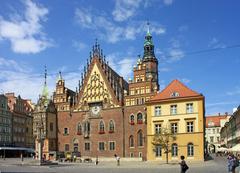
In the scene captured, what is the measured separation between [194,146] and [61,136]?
30.7 meters

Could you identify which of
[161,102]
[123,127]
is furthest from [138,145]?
[161,102]

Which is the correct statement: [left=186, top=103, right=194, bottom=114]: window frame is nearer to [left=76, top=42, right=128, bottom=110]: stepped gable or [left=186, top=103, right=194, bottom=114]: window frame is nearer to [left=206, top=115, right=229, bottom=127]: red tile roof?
[left=76, top=42, right=128, bottom=110]: stepped gable

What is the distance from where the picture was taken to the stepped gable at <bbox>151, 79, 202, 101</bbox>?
6456 cm

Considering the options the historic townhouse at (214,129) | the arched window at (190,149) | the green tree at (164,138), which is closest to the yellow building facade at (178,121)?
the arched window at (190,149)

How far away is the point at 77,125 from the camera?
80250 millimetres

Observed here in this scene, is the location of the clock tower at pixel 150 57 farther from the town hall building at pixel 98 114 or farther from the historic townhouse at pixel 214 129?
the historic townhouse at pixel 214 129

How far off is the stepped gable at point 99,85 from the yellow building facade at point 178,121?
11.4m

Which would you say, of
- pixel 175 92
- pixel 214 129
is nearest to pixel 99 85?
pixel 175 92

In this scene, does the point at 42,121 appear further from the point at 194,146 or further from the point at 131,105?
the point at 194,146

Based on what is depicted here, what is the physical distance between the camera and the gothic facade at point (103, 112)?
2879 inches

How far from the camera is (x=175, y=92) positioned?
65.8 m

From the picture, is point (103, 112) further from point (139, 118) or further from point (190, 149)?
point (190, 149)

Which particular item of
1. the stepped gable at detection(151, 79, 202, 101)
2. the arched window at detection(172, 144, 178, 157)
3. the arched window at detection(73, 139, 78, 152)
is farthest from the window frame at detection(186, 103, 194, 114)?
the arched window at detection(73, 139, 78, 152)

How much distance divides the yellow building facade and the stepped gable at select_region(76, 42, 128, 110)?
1136 cm
